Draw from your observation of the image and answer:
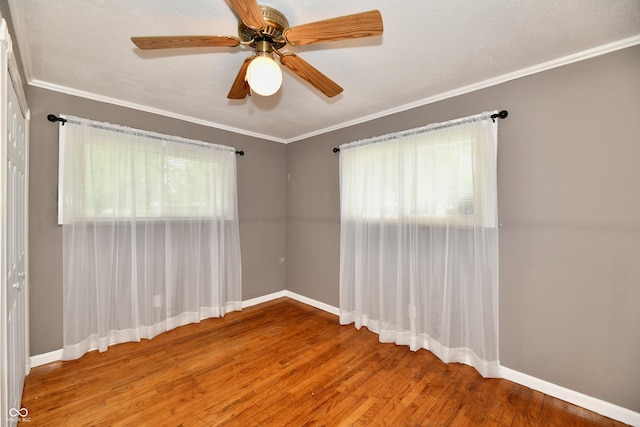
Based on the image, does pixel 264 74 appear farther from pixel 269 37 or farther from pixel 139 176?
pixel 139 176

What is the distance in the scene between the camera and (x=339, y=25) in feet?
3.92

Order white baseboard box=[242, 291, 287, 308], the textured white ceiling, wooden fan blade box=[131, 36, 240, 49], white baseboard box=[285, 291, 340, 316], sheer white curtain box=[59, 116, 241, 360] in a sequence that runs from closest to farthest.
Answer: wooden fan blade box=[131, 36, 240, 49] < the textured white ceiling < sheer white curtain box=[59, 116, 241, 360] < white baseboard box=[285, 291, 340, 316] < white baseboard box=[242, 291, 287, 308]

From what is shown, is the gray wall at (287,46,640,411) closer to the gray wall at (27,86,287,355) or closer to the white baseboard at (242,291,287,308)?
the gray wall at (27,86,287,355)

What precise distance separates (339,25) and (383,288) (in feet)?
7.81

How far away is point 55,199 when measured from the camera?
235cm

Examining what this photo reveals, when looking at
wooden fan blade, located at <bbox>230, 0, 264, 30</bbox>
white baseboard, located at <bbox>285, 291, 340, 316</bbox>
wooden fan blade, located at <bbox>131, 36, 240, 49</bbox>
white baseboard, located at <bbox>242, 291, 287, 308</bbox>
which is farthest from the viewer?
white baseboard, located at <bbox>242, 291, 287, 308</bbox>

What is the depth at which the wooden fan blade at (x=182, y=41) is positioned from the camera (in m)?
1.28

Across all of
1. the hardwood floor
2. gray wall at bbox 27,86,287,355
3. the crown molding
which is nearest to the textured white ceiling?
the crown molding

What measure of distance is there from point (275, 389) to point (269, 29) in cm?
236

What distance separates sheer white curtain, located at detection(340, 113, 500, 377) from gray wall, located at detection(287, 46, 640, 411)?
14 cm

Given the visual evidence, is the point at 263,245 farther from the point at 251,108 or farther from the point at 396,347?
the point at 396,347

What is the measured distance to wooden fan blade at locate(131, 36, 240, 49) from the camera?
128 cm

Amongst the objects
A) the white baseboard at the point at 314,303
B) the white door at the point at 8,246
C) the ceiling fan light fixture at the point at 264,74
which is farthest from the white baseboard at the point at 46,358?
the ceiling fan light fixture at the point at 264,74

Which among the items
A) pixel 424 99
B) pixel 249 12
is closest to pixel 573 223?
pixel 424 99
